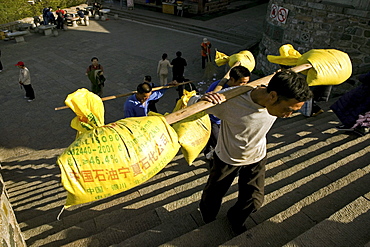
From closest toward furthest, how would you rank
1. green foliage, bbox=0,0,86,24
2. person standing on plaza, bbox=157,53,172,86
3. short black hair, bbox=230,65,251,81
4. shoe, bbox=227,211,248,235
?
shoe, bbox=227,211,248,235, short black hair, bbox=230,65,251,81, person standing on plaza, bbox=157,53,172,86, green foliage, bbox=0,0,86,24

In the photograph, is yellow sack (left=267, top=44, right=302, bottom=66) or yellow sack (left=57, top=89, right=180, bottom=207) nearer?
yellow sack (left=57, top=89, right=180, bottom=207)

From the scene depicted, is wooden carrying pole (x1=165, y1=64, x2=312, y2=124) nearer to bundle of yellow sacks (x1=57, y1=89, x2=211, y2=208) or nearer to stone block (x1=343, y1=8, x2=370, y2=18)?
bundle of yellow sacks (x1=57, y1=89, x2=211, y2=208)

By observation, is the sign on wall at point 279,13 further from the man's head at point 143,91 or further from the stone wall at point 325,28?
the man's head at point 143,91

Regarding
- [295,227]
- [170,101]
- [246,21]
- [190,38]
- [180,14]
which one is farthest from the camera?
[180,14]

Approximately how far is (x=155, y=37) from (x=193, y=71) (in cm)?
532

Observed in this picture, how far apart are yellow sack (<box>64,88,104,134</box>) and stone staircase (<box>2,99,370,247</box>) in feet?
3.77

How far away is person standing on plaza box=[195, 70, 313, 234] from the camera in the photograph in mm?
2002

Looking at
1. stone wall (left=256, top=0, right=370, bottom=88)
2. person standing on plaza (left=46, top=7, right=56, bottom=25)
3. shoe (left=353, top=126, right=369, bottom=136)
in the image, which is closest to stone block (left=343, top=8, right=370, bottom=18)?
stone wall (left=256, top=0, right=370, bottom=88)

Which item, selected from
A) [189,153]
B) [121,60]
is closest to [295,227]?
[189,153]

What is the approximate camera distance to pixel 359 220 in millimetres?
2387

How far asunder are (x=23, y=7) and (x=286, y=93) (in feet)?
72.1

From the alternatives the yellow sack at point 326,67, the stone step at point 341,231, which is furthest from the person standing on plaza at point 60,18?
the stone step at point 341,231

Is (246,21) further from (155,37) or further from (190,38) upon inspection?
(155,37)

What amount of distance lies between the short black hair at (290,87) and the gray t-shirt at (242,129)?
23 cm
